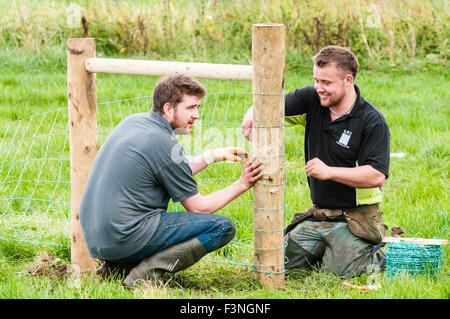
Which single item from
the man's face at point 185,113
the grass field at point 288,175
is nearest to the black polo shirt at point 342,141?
the grass field at point 288,175

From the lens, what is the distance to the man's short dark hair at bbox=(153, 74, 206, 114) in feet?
14.1

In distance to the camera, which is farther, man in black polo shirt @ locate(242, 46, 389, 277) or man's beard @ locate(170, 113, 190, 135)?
man in black polo shirt @ locate(242, 46, 389, 277)

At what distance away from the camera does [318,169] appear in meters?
4.55

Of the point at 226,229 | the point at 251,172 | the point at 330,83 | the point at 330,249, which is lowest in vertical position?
the point at 330,249

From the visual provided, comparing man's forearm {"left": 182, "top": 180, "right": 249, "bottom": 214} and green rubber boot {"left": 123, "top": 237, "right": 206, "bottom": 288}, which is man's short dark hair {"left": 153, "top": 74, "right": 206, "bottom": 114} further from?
green rubber boot {"left": 123, "top": 237, "right": 206, "bottom": 288}

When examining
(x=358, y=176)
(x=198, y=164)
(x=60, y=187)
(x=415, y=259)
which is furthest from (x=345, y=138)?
(x=60, y=187)

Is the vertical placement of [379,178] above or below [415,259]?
above

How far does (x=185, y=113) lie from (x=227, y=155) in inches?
17.0

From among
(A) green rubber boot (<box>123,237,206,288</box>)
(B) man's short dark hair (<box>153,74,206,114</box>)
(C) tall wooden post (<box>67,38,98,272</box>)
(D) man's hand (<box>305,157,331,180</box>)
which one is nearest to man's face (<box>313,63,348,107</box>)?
(D) man's hand (<box>305,157,331,180</box>)

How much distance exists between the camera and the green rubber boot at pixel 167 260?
4.37 m

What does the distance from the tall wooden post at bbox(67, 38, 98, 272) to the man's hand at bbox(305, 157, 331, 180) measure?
1569 mm

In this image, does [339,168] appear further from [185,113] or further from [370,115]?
[185,113]

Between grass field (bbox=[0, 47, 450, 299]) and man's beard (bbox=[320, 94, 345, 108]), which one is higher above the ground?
man's beard (bbox=[320, 94, 345, 108])

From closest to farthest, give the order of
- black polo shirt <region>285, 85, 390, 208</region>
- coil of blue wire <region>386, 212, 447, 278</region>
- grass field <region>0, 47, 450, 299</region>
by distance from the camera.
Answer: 1. grass field <region>0, 47, 450, 299</region>
2. coil of blue wire <region>386, 212, 447, 278</region>
3. black polo shirt <region>285, 85, 390, 208</region>
